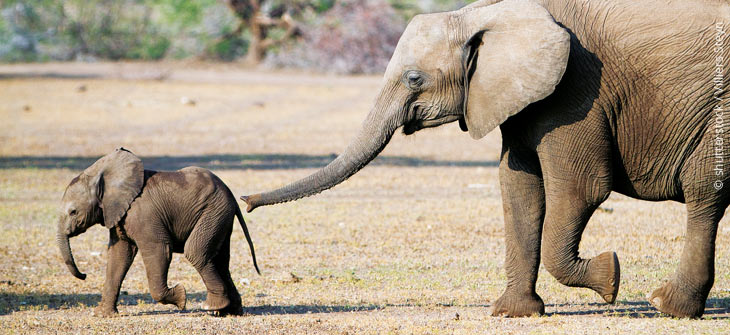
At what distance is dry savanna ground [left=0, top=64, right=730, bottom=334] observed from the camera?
802 cm

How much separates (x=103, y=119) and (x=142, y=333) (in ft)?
67.3

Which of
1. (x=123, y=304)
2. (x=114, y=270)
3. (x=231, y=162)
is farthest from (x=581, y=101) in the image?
(x=231, y=162)

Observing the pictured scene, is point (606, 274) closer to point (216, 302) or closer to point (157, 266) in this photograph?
point (216, 302)

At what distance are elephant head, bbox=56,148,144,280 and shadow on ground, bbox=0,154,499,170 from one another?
33.9ft

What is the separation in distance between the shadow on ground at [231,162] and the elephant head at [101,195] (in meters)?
10.3

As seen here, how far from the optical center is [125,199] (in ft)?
27.0

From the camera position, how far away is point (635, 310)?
8.41m

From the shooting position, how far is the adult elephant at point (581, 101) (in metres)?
7.24

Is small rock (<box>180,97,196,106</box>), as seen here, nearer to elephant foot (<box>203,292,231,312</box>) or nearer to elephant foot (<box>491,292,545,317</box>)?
elephant foot (<box>203,292,231,312</box>)

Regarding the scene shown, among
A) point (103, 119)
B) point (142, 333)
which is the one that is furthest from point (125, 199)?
point (103, 119)

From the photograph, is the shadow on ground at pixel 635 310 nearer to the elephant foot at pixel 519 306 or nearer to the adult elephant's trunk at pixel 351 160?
the elephant foot at pixel 519 306

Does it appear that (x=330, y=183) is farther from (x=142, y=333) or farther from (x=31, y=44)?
(x=31, y=44)

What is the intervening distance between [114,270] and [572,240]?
140 inches

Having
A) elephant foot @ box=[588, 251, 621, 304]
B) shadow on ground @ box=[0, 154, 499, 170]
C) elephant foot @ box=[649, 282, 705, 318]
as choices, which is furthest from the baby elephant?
shadow on ground @ box=[0, 154, 499, 170]
